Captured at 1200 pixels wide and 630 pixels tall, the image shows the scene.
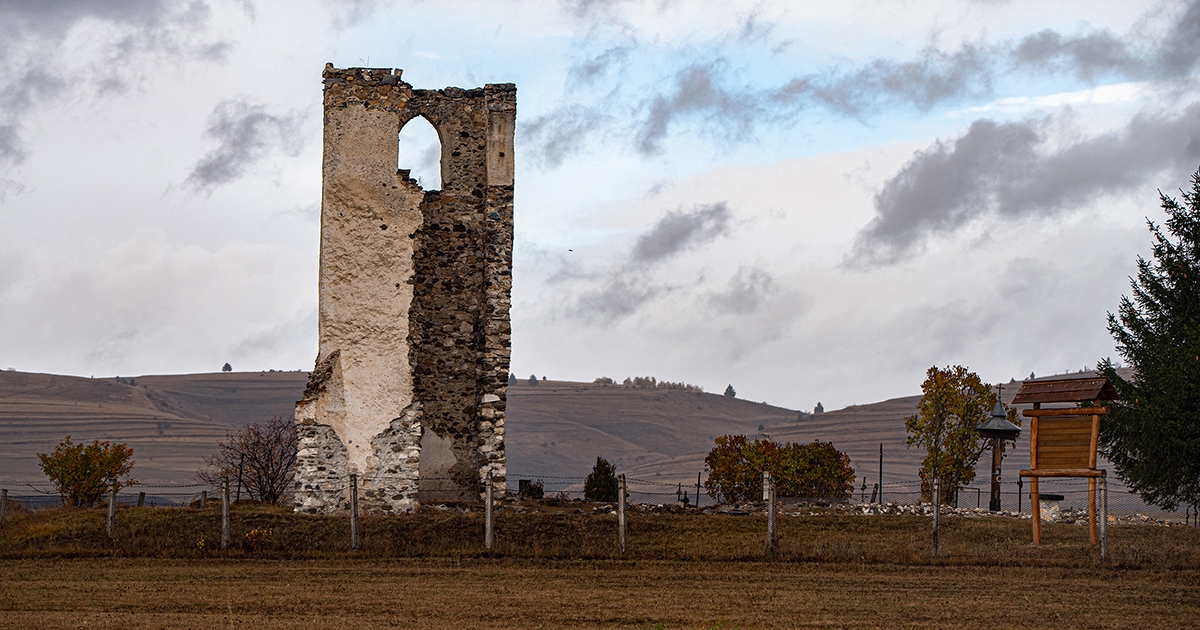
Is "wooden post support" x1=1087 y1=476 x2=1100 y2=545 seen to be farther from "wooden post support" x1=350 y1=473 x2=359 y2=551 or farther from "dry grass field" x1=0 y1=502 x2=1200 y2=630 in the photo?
"wooden post support" x1=350 y1=473 x2=359 y2=551

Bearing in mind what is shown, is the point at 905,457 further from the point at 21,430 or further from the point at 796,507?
the point at 796,507

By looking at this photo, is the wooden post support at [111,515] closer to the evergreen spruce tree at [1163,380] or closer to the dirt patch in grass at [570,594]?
the dirt patch in grass at [570,594]

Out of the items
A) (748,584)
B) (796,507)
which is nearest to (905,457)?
(796,507)

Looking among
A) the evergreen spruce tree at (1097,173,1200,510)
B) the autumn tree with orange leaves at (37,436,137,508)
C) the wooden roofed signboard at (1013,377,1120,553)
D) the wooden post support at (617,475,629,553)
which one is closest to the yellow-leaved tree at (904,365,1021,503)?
the evergreen spruce tree at (1097,173,1200,510)

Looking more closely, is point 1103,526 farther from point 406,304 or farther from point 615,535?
point 406,304

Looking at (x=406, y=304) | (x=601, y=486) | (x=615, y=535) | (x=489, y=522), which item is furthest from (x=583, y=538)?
(x=601, y=486)

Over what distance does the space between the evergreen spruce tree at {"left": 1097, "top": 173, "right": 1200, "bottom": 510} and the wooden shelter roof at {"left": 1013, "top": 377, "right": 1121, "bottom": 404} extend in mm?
5795

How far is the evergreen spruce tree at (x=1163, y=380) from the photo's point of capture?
3097 centimetres

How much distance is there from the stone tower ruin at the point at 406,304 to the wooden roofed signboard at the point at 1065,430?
10977 mm

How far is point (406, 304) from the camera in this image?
28.5 metres

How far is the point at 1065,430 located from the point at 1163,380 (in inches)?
268

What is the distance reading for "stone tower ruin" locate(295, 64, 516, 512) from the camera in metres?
27.9

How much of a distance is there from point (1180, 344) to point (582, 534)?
52.1 feet

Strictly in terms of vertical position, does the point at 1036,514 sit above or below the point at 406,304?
below
